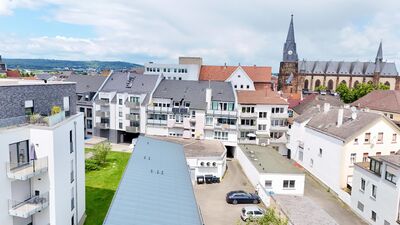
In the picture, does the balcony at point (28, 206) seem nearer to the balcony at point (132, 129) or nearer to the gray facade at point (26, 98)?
the gray facade at point (26, 98)

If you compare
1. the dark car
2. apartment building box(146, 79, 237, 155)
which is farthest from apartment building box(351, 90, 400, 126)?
the dark car

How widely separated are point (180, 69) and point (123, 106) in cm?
2903

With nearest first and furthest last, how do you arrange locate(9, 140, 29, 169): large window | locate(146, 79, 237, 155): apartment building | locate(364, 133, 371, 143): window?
locate(9, 140, 29, 169): large window < locate(364, 133, 371, 143): window < locate(146, 79, 237, 155): apartment building

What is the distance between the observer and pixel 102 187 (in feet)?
124

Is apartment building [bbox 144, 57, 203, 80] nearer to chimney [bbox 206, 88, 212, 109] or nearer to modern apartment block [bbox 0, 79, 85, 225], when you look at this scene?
chimney [bbox 206, 88, 212, 109]

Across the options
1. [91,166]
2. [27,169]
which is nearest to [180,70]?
[91,166]

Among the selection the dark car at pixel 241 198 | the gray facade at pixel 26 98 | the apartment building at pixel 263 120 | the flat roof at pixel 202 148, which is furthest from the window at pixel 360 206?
the gray facade at pixel 26 98

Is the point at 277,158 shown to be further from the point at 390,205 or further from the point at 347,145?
the point at 390,205

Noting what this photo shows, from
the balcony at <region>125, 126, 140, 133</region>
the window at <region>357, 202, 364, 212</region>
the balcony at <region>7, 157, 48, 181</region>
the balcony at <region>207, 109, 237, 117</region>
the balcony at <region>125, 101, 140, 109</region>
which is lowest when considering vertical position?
the window at <region>357, 202, 364, 212</region>

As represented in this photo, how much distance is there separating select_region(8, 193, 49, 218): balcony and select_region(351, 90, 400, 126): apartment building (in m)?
64.2

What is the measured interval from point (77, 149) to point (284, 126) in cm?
3972

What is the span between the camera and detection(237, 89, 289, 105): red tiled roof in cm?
5603

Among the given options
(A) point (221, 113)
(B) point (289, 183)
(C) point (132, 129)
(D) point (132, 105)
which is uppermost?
(D) point (132, 105)

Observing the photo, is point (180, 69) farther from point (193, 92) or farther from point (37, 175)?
point (37, 175)
